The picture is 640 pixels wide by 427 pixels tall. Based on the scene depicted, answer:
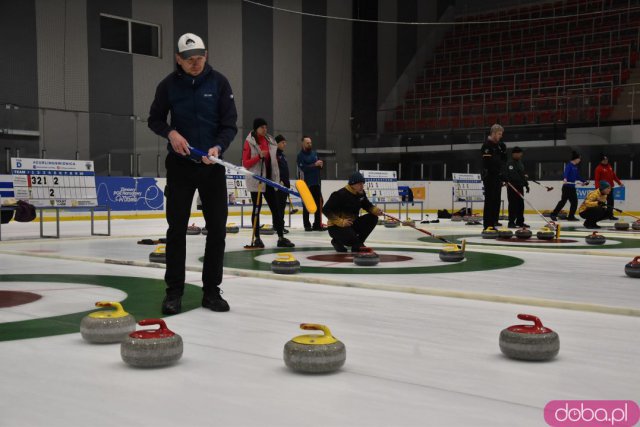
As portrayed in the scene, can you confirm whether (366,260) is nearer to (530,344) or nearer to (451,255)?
(451,255)

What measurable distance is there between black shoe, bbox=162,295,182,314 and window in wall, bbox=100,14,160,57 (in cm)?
1607

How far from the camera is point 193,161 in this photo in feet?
12.9

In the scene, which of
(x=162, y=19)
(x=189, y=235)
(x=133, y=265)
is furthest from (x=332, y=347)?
(x=162, y=19)

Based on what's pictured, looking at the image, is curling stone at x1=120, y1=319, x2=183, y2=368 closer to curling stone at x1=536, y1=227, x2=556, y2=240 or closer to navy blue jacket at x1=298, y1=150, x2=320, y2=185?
curling stone at x1=536, y1=227, x2=556, y2=240

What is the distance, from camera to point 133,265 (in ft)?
20.5

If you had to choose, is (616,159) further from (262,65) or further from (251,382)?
(251,382)

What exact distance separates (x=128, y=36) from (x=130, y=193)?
5706mm

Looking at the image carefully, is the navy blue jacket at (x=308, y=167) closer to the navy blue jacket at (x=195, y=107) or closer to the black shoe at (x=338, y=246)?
the black shoe at (x=338, y=246)

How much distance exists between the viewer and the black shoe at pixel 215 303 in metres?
3.94

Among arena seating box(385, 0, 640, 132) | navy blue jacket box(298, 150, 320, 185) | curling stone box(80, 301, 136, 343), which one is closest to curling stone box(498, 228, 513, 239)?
navy blue jacket box(298, 150, 320, 185)

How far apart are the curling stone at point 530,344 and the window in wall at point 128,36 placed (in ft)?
57.8

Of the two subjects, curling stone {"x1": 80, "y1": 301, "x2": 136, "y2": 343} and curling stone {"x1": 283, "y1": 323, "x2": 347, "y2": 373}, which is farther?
curling stone {"x1": 80, "y1": 301, "x2": 136, "y2": 343}

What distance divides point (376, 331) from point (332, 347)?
2.82ft

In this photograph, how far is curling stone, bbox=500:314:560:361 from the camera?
2754mm
